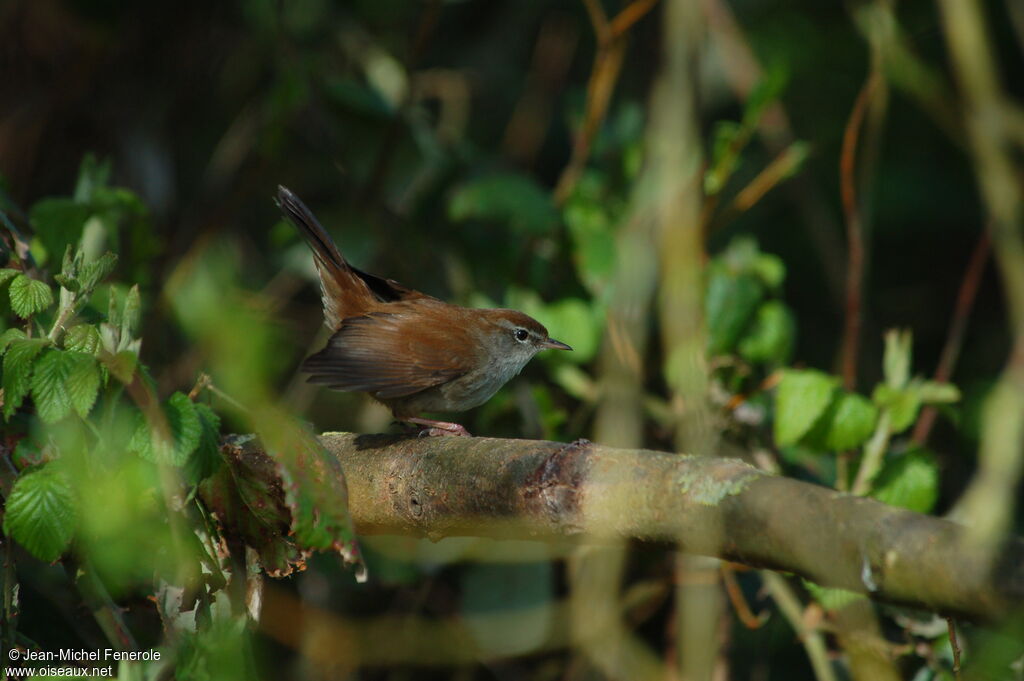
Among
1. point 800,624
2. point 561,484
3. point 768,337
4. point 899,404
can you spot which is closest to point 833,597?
point 800,624

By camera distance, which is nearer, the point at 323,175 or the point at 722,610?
the point at 722,610

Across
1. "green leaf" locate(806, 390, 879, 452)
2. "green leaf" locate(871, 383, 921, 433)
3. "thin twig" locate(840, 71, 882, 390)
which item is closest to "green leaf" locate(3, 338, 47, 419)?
"green leaf" locate(806, 390, 879, 452)

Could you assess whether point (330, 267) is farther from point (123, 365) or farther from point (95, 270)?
point (123, 365)

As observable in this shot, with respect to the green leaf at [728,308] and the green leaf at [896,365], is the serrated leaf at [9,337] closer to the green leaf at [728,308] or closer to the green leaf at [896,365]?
the green leaf at [728,308]

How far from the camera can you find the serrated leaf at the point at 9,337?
7.84ft

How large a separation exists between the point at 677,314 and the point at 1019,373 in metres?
1.29

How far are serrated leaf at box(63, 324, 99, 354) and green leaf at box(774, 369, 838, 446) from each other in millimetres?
2252

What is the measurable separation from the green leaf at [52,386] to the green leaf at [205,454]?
11.2 inches

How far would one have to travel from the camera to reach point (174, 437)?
2252 millimetres

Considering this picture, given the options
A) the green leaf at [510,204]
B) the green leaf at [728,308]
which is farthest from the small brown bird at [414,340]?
the green leaf at [728,308]

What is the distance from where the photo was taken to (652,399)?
4645mm

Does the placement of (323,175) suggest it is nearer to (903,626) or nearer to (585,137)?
(585,137)

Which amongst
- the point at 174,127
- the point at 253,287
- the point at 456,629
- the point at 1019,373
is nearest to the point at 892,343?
the point at 1019,373

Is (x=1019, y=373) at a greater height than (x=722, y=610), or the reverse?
(x=1019, y=373)
